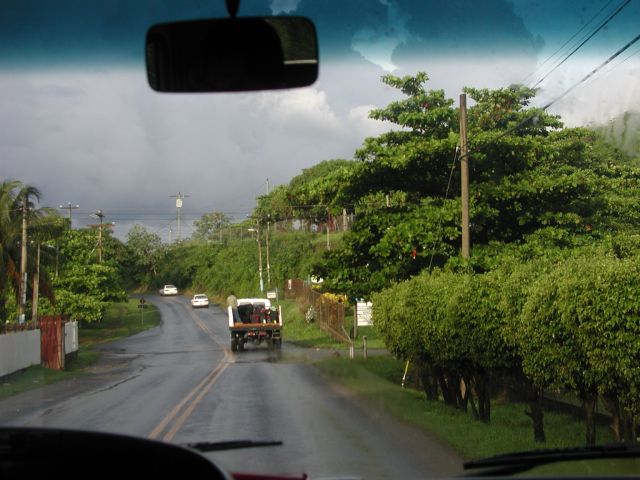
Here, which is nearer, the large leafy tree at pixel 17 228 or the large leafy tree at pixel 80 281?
the large leafy tree at pixel 17 228

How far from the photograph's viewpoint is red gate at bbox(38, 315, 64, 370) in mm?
33281

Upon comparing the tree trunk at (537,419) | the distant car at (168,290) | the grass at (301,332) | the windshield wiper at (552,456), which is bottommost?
the grass at (301,332)

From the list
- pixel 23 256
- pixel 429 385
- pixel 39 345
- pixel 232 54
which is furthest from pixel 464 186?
pixel 23 256

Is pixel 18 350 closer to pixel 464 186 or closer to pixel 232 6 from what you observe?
pixel 464 186

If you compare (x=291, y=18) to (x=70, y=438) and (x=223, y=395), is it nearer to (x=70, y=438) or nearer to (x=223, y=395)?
(x=70, y=438)

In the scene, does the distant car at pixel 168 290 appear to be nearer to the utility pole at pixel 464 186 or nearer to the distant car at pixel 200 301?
the distant car at pixel 200 301

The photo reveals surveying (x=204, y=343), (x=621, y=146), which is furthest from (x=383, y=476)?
(x=204, y=343)

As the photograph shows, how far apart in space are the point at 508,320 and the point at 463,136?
35.3ft

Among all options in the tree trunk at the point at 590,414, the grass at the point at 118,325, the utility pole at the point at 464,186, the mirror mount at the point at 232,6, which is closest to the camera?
the mirror mount at the point at 232,6

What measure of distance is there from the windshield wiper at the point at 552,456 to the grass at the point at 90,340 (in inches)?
784

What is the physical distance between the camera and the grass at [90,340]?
26.9 metres

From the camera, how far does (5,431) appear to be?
10.8ft

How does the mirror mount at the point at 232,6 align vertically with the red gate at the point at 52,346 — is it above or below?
above

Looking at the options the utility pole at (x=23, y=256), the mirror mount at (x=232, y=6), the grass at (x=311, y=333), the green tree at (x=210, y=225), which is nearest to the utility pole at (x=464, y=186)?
the grass at (x=311, y=333)
